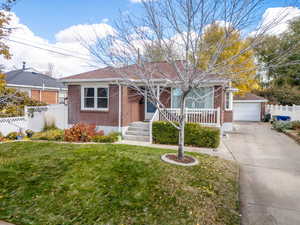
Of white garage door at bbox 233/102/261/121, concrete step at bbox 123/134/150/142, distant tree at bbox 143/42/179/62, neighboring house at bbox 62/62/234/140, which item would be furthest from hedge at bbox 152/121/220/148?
white garage door at bbox 233/102/261/121

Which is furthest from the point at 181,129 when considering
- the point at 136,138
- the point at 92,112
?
the point at 92,112

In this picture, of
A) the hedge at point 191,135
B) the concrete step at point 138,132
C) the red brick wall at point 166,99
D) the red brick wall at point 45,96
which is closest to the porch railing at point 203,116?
the hedge at point 191,135

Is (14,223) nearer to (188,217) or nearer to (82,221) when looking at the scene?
(82,221)

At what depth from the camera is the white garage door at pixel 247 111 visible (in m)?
20.9

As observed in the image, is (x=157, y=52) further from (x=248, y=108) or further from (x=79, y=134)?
(x=248, y=108)

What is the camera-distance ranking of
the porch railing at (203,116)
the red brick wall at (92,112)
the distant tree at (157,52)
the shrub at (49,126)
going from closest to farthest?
the distant tree at (157,52)
the porch railing at (203,116)
the red brick wall at (92,112)
the shrub at (49,126)

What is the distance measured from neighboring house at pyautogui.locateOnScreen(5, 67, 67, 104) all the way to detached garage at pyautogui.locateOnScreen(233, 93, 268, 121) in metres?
20.4

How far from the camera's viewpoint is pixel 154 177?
13.7 feet

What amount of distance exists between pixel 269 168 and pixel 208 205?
3.49m

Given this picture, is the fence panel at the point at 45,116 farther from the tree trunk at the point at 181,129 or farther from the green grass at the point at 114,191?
the tree trunk at the point at 181,129

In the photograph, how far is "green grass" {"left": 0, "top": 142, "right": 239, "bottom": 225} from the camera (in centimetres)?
302

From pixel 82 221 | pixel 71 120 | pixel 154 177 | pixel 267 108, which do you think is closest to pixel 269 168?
pixel 154 177

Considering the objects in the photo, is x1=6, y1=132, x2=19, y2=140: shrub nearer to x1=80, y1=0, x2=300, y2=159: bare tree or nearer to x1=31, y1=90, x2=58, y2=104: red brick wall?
x1=80, y1=0, x2=300, y2=159: bare tree

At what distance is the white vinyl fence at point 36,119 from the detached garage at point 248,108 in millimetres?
18475
